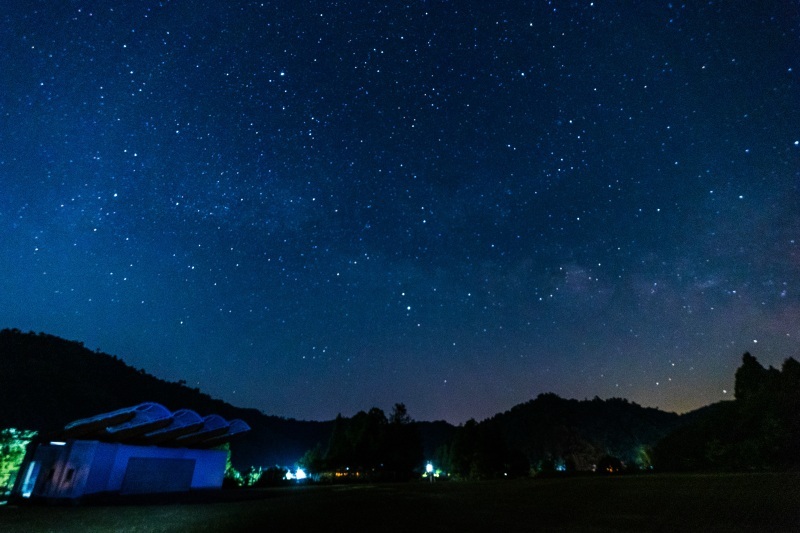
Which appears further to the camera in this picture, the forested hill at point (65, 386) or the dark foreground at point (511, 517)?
the forested hill at point (65, 386)

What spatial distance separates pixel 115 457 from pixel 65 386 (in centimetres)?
6114

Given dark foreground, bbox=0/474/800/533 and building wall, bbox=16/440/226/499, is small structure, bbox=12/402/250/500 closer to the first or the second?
building wall, bbox=16/440/226/499

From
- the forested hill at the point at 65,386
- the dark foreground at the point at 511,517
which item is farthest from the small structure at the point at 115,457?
the forested hill at the point at 65,386

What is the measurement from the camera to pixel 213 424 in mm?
36219

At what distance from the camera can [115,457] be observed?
28.3 meters

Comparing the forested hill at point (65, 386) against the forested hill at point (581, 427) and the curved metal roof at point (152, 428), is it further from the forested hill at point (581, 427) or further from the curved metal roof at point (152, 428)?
the forested hill at point (581, 427)

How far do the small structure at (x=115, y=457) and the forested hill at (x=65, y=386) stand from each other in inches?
928

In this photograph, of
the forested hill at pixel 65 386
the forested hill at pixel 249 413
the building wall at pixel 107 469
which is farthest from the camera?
the forested hill at pixel 249 413

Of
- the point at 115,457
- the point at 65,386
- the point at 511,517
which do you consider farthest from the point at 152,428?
the point at 65,386

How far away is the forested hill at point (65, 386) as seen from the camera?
6294cm

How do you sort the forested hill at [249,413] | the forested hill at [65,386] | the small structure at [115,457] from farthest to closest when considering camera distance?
the forested hill at [249,413]
the forested hill at [65,386]
the small structure at [115,457]

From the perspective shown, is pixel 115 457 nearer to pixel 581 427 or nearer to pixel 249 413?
pixel 249 413

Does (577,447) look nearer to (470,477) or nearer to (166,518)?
(470,477)

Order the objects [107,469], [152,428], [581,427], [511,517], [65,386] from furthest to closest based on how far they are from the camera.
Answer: [581,427] < [65,386] < [152,428] < [107,469] < [511,517]
